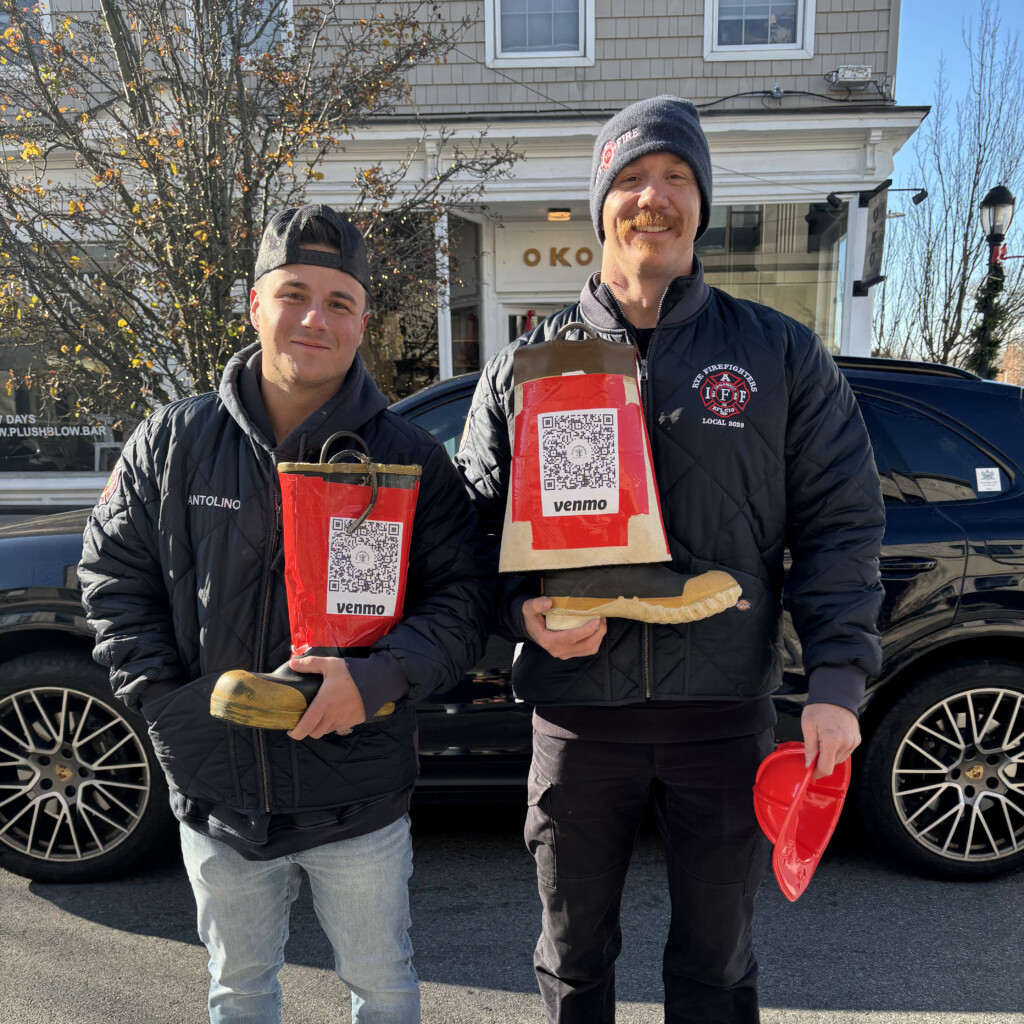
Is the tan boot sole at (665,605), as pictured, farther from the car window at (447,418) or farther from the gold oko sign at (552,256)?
the gold oko sign at (552,256)

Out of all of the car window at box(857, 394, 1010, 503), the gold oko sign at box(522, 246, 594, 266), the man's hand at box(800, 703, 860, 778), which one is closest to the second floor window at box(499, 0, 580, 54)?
the gold oko sign at box(522, 246, 594, 266)

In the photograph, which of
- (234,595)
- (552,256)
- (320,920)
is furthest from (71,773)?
(552,256)

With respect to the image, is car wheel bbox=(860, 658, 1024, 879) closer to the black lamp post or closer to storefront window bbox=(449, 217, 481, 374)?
storefront window bbox=(449, 217, 481, 374)

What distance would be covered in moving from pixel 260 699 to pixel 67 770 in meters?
2.03

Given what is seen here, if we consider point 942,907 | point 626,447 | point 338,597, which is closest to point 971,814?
point 942,907

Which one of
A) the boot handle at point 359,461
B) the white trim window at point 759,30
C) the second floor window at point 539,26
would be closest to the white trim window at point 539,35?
the second floor window at point 539,26

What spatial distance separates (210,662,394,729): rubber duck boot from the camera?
1439 mm

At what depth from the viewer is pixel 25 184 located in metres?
4.62

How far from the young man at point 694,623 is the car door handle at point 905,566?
4.28 ft

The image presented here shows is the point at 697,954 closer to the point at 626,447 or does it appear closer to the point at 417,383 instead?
the point at 626,447

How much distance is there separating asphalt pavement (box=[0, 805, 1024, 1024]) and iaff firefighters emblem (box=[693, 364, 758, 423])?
1.73 m

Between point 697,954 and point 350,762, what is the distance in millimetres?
835

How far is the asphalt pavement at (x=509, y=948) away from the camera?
7.91ft

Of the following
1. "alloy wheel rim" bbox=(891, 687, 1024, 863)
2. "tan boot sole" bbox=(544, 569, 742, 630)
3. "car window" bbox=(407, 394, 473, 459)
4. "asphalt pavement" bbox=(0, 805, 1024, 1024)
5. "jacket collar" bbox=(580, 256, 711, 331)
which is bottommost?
"asphalt pavement" bbox=(0, 805, 1024, 1024)
